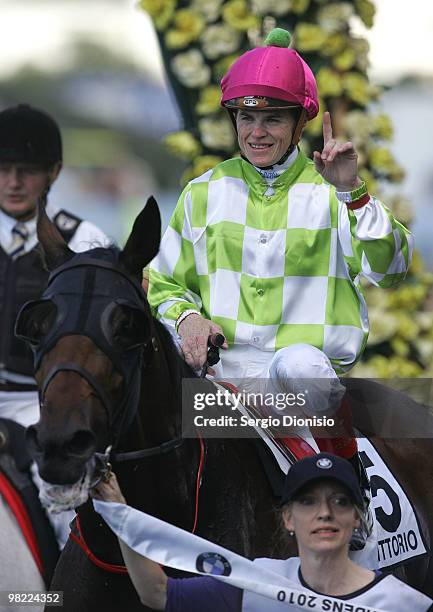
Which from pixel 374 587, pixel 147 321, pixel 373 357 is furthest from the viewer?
pixel 373 357

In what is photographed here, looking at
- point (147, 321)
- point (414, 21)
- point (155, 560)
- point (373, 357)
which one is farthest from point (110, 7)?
point (155, 560)

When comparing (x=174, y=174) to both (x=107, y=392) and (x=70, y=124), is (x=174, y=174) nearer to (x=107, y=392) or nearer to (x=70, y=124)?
(x=70, y=124)

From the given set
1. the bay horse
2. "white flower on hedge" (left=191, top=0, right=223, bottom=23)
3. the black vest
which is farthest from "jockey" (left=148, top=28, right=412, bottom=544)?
"white flower on hedge" (left=191, top=0, right=223, bottom=23)

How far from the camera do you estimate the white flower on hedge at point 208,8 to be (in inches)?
Answer: 292

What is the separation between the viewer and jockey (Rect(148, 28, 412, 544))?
422 centimetres

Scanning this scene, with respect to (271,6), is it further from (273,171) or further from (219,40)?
Answer: (273,171)

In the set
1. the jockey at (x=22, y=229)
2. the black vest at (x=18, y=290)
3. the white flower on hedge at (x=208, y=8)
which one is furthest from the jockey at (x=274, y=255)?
the white flower on hedge at (x=208, y=8)

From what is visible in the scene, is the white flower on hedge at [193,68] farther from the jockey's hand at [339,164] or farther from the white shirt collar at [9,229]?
the jockey's hand at [339,164]

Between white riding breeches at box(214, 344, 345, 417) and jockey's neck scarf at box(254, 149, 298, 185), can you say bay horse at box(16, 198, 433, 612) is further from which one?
jockey's neck scarf at box(254, 149, 298, 185)

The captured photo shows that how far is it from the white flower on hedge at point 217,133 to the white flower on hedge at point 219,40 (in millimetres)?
370

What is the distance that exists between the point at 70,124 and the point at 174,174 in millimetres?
705

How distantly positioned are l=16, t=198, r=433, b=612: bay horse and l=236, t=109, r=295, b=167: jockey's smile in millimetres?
684

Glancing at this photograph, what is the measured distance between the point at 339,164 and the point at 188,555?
1280 millimetres

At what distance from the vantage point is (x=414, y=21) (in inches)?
305
